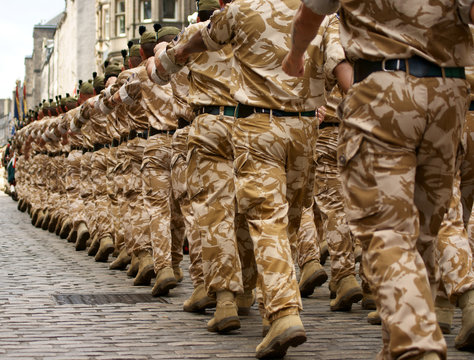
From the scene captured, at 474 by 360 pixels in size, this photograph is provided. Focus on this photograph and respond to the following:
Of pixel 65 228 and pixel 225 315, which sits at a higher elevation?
pixel 225 315

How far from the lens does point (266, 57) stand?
214 inches

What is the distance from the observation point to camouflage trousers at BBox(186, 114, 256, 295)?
6156 mm

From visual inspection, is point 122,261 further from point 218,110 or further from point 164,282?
point 218,110

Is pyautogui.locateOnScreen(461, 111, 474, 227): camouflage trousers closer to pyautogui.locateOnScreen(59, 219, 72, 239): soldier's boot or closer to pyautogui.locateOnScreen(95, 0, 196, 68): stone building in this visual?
pyautogui.locateOnScreen(59, 219, 72, 239): soldier's boot

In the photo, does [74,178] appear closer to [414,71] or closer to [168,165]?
[168,165]

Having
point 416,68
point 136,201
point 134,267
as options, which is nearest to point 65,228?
point 134,267

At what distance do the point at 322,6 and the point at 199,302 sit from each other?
3.49m

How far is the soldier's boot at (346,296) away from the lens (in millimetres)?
6977

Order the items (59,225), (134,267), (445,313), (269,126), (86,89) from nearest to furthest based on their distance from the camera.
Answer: (269,126)
(445,313)
(134,267)
(86,89)
(59,225)

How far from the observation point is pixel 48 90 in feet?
283

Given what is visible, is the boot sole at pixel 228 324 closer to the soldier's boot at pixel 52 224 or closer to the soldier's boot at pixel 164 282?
the soldier's boot at pixel 164 282

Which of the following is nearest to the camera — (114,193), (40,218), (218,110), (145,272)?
(218,110)

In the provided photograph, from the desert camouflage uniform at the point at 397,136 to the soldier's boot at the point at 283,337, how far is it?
3.79 feet

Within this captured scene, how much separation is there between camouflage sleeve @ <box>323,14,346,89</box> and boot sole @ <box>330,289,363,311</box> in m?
1.85
